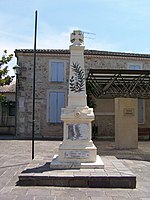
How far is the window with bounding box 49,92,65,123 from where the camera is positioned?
17859mm

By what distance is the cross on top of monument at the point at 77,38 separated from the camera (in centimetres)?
716

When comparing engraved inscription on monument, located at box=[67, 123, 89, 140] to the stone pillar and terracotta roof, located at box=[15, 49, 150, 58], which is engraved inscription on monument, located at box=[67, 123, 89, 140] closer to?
the stone pillar

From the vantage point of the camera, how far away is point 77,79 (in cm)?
707

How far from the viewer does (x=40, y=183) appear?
5523mm

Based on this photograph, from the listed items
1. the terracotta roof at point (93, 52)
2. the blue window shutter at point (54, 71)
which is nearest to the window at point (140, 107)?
the terracotta roof at point (93, 52)

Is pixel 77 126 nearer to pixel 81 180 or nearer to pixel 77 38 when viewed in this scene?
pixel 81 180

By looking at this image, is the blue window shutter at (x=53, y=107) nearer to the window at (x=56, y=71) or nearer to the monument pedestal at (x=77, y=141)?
the window at (x=56, y=71)

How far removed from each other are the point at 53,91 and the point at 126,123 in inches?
273

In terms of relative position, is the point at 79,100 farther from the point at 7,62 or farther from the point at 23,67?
the point at 23,67

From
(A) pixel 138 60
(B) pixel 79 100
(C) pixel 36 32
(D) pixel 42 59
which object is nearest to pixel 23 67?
(D) pixel 42 59

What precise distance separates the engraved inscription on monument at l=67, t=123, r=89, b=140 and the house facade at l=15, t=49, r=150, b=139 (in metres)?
11.1

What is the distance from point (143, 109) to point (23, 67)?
8006 mm

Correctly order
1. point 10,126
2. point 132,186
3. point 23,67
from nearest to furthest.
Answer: point 132,186 → point 23,67 → point 10,126

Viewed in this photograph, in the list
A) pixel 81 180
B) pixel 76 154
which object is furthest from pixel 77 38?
pixel 81 180
